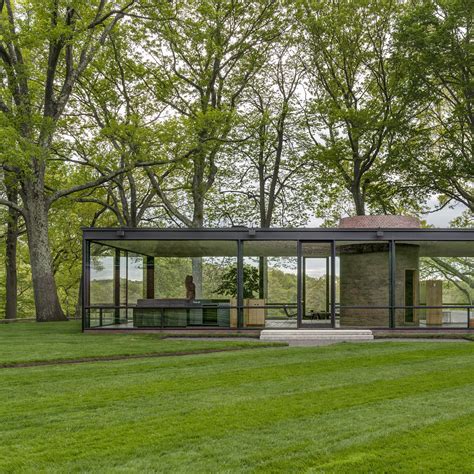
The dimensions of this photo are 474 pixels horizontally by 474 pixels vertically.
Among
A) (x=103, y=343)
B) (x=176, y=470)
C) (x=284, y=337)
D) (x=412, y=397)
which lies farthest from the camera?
(x=284, y=337)

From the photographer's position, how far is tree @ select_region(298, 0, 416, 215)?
88.6 ft

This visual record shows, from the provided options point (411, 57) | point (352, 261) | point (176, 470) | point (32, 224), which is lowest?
point (176, 470)

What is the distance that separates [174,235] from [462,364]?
9.53 metres

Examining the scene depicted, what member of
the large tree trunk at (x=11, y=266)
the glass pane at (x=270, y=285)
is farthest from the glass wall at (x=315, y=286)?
the large tree trunk at (x=11, y=266)

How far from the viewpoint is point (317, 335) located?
16.4m

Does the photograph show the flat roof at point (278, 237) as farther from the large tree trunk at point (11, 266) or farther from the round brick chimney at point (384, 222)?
the large tree trunk at point (11, 266)

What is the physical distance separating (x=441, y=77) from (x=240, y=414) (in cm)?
2268

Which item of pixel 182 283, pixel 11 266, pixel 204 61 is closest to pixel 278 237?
pixel 182 283

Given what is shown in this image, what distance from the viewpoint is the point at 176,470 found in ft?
16.4

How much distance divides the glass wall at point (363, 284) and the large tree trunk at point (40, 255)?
10570mm

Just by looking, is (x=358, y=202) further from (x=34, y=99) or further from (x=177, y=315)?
(x=34, y=99)

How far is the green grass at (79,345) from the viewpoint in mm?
11797

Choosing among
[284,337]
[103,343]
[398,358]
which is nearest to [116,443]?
[398,358]

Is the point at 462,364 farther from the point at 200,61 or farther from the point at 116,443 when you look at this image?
the point at 200,61
